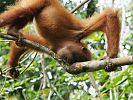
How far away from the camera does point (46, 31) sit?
375 cm

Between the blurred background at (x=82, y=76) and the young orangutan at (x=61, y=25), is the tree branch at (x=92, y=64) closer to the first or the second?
the young orangutan at (x=61, y=25)

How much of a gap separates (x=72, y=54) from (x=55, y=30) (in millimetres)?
283

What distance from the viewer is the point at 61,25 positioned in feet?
12.3

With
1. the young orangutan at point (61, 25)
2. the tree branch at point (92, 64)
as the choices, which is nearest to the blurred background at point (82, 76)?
the young orangutan at point (61, 25)

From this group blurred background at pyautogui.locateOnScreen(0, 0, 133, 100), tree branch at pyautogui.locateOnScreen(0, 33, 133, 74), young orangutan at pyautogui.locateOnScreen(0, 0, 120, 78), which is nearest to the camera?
tree branch at pyautogui.locateOnScreen(0, 33, 133, 74)

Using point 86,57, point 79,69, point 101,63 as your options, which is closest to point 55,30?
point 86,57

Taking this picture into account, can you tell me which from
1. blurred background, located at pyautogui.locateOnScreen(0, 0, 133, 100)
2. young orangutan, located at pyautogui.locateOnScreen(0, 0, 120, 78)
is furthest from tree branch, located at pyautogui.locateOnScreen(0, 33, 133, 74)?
blurred background, located at pyautogui.locateOnScreen(0, 0, 133, 100)

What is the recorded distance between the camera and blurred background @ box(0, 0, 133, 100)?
4.23 meters

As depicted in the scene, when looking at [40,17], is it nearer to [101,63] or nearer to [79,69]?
[79,69]

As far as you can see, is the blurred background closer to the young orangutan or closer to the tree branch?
the young orangutan

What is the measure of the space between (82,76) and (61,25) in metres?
2.12

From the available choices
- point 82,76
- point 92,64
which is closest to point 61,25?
point 92,64

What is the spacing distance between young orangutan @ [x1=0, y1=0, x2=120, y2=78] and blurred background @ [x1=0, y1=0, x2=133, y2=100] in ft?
0.58

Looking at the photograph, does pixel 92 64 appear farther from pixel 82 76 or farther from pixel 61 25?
pixel 82 76
